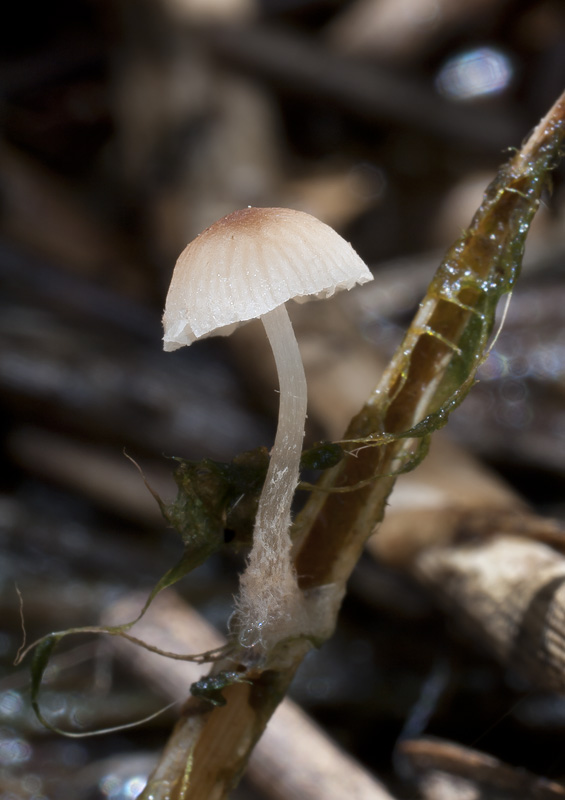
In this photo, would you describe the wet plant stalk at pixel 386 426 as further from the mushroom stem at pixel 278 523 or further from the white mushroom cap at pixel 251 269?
the white mushroom cap at pixel 251 269

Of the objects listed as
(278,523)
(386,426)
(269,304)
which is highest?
(269,304)

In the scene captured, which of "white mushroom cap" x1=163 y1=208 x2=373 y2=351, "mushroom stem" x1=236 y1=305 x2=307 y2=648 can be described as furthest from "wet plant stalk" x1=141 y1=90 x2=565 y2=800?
"white mushroom cap" x1=163 y1=208 x2=373 y2=351

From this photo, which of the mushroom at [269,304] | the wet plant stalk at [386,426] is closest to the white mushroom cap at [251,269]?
the mushroom at [269,304]

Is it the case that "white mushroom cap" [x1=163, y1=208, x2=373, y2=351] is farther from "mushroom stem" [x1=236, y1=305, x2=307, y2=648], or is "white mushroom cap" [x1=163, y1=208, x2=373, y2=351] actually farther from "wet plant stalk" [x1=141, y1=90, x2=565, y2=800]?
"wet plant stalk" [x1=141, y1=90, x2=565, y2=800]

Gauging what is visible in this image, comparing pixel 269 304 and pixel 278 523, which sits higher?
pixel 269 304

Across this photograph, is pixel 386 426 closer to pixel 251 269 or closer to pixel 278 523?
pixel 278 523

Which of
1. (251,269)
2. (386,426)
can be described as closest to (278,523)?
(386,426)
